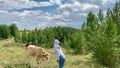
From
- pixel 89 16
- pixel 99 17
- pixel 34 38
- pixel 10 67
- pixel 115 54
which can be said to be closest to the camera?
pixel 10 67

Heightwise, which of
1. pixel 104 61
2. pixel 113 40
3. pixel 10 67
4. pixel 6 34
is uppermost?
pixel 10 67

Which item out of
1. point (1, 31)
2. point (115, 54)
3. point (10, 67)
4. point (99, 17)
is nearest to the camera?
point (10, 67)

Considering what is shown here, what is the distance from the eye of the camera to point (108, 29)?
127 ft

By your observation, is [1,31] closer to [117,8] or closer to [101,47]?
[117,8]

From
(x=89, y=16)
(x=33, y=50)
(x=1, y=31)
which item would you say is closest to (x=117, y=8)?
(x=89, y=16)

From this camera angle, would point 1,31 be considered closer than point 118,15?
No

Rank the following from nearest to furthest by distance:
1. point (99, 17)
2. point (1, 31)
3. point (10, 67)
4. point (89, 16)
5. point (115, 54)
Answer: point (10, 67) < point (115, 54) < point (99, 17) < point (89, 16) < point (1, 31)

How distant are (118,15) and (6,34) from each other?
13246 centimetres

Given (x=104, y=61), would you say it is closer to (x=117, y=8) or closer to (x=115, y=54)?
(x=115, y=54)

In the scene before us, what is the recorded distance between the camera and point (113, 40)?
3788 centimetres

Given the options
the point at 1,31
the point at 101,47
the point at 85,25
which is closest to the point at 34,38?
the point at 1,31

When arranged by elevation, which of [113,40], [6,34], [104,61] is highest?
[113,40]

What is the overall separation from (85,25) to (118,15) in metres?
12.1

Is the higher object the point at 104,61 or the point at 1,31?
the point at 104,61
